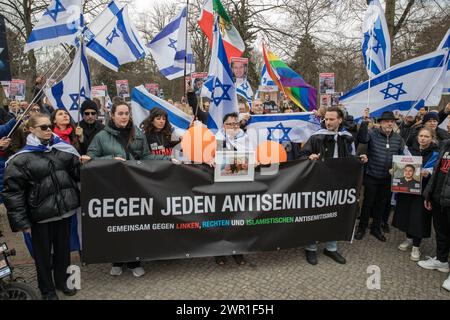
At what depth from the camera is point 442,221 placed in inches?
172

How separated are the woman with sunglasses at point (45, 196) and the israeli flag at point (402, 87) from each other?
14.4 ft

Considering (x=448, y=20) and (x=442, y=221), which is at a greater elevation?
(x=448, y=20)

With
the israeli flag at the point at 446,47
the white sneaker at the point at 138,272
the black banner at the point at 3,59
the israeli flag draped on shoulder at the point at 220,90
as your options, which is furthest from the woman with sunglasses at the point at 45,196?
the israeli flag at the point at 446,47

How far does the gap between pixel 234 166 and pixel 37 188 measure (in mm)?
2122

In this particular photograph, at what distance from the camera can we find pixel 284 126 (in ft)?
16.7

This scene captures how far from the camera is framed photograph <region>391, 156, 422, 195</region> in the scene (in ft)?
15.2

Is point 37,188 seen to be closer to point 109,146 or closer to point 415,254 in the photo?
point 109,146

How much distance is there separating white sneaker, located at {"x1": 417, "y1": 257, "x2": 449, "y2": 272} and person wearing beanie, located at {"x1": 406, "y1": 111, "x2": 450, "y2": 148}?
6.31ft

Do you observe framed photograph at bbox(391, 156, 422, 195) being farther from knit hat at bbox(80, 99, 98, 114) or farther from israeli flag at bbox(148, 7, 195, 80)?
knit hat at bbox(80, 99, 98, 114)

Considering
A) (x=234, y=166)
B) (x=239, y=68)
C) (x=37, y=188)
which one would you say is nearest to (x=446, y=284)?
(x=234, y=166)

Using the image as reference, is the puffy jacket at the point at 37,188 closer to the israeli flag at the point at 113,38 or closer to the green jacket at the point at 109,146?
the green jacket at the point at 109,146

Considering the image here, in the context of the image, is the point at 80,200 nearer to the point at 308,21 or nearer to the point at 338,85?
the point at 308,21
